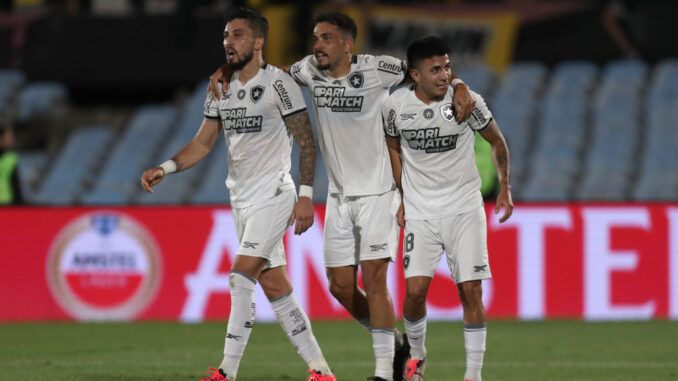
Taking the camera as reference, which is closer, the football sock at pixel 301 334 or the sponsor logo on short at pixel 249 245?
the sponsor logo on short at pixel 249 245

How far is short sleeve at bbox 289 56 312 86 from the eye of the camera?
702 cm

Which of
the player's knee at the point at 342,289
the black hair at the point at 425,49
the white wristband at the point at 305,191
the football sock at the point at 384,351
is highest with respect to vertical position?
the black hair at the point at 425,49

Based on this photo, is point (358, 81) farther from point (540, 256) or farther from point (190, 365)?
point (540, 256)

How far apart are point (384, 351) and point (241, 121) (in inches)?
65.6

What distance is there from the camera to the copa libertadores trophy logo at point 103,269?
12.1m

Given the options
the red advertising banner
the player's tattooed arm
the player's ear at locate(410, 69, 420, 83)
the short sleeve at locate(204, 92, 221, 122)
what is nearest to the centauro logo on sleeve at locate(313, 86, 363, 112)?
the player's tattooed arm

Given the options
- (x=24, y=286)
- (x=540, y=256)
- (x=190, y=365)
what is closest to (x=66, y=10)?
→ (x=24, y=286)

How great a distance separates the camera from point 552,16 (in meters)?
17.5

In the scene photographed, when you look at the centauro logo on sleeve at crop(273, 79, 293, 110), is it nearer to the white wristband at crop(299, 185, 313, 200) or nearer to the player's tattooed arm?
the player's tattooed arm

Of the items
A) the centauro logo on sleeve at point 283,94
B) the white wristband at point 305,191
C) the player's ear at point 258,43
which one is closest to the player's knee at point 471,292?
the white wristband at point 305,191

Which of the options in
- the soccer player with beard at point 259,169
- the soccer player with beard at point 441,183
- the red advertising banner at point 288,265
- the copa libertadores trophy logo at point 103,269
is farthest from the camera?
the copa libertadores trophy logo at point 103,269

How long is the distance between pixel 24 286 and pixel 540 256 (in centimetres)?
571

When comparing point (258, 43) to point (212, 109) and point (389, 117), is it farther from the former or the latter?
point (389, 117)

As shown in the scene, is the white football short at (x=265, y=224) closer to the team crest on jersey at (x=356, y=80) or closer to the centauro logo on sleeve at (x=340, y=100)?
the centauro logo on sleeve at (x=340, y=100)
